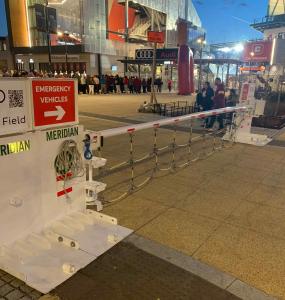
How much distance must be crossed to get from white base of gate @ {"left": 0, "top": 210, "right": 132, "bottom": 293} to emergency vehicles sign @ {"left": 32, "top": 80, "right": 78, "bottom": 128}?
4.44 feet

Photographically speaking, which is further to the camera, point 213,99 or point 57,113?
point 213,99

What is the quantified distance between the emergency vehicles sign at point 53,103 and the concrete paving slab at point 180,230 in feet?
6.16

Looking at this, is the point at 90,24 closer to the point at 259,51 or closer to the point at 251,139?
the point at 259,51

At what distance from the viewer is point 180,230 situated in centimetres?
430

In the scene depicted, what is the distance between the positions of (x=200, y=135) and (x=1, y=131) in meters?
8.74

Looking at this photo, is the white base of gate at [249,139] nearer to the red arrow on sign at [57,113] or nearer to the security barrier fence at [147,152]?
the security barrier fence at [147,152]

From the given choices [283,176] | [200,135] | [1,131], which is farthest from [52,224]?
[200,135]

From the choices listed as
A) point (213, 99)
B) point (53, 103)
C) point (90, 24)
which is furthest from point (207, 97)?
point (90, 24)

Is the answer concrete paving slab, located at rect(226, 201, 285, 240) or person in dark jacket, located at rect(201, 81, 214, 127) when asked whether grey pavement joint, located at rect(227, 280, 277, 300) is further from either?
person in dark jacket, located at rect(201, 81, 214, 127)

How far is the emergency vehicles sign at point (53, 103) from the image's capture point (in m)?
3.52

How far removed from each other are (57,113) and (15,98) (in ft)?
1.93

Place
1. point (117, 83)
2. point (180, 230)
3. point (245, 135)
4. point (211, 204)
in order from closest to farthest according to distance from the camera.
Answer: point (180, 230) < point (211, 204) < point (245, 135) < point (117, 83)

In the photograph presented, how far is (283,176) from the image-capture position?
6.71 meters

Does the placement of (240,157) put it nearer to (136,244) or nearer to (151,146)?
(151,146)
